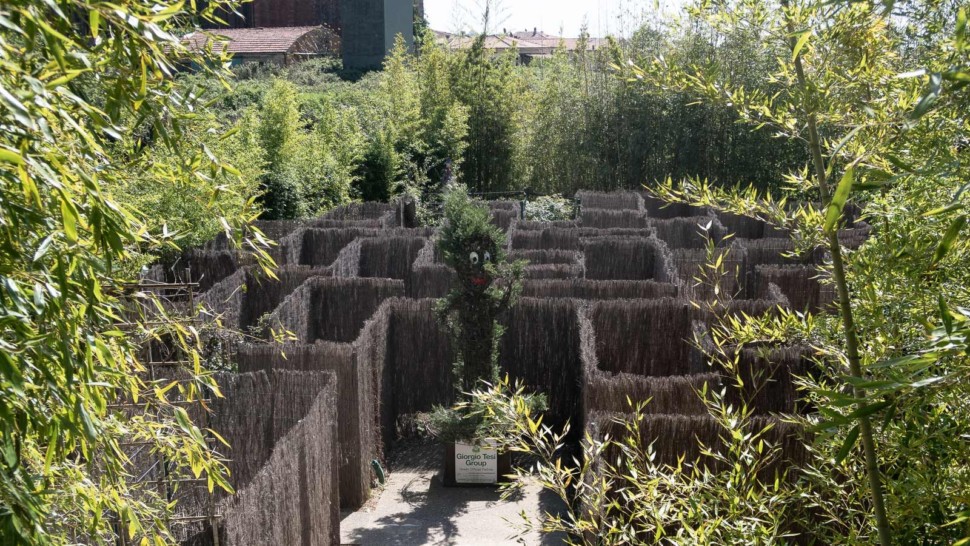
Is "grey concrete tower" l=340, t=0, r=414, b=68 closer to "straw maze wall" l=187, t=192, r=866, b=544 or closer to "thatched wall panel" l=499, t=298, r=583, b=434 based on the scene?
"straw maze wall" l=187, t=192, r=866, b=544

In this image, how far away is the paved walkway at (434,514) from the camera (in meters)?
5.08

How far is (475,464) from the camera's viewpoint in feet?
18.7

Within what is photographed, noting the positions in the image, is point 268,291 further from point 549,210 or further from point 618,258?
point 549,210

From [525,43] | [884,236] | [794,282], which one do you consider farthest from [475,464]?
[525,43]

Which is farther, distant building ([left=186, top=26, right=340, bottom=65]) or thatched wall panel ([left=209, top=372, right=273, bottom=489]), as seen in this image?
distant building ([left=186, top=26, right=340, bottom=65])

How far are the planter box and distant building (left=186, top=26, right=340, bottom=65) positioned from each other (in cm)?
2065

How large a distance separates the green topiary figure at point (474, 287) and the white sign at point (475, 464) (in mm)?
386

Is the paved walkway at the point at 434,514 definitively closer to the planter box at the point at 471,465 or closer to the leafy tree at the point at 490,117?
the planter box at the point at 471,465

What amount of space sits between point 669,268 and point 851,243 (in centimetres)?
199

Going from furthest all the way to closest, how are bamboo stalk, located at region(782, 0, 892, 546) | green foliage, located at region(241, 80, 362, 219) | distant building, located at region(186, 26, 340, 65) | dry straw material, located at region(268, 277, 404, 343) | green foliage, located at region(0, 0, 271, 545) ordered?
distant building, located at region(186, 26, 340, 65) < green foliage, located at region(241, 80, 362, 219) < dry straw material, located at region(268, 277, 404, 343) < bamboo stalk, located at region(782, 0, 892, 546) < green foliage, located at region(0, 0, 271, 545)

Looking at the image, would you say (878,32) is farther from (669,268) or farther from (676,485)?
(669,268)

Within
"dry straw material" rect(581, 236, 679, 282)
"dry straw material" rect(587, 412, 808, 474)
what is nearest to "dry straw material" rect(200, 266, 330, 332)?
"dry straw material" rect(581, 236, 679, 282)

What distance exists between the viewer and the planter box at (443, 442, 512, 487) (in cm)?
568

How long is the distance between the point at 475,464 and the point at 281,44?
22.6m
